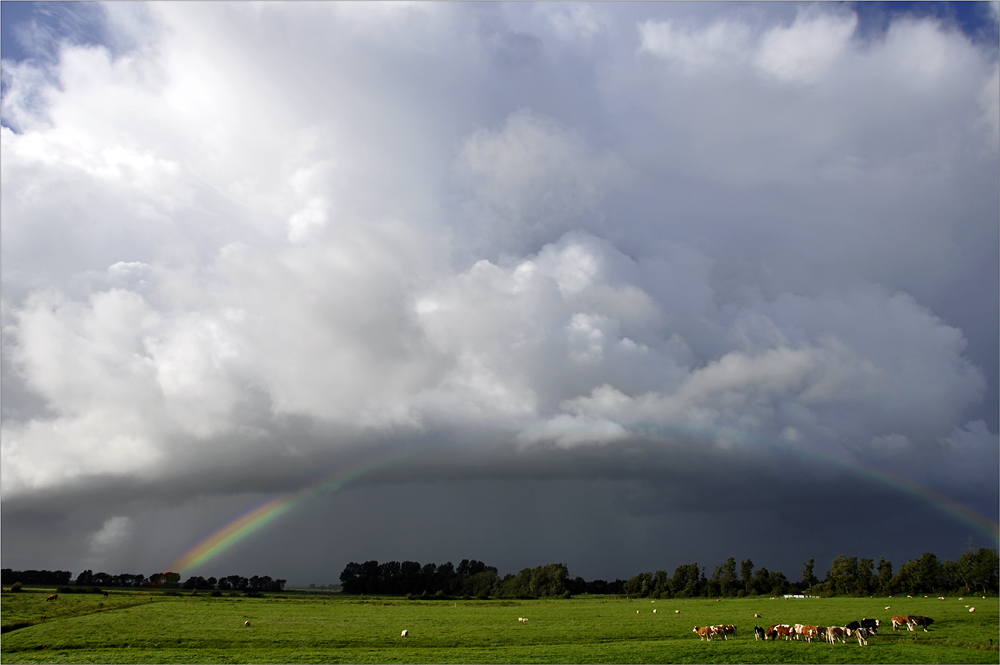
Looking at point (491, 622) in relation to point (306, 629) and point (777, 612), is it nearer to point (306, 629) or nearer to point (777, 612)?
point (306, 629)

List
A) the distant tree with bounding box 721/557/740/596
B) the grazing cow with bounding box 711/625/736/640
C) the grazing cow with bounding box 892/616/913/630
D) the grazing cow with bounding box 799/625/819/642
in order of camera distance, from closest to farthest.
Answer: the grazing cow with bounding box 799/625/819/642 → the grazing cow with bounding box 711/625/736/640 → the grazing cow with bounding box 892/616/913/630 → the distant tree with bounding box 721/557/740/596

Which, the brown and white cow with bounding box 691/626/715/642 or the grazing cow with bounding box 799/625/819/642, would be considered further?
the brown and white cow with bounding box 691/626/715/642

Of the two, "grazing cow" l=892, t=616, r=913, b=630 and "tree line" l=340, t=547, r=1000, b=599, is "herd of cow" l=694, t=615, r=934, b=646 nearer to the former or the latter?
"grazing cow" l=892, t=616, r=913, b=630

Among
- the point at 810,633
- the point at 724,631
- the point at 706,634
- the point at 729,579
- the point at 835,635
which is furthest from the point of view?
the point at 729,579

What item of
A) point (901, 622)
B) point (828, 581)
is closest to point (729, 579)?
point (828, 581)

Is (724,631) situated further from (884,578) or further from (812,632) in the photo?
(884,578)

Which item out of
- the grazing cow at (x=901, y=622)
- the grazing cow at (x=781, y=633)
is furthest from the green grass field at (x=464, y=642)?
the grazing cow at (x=901, y=622)

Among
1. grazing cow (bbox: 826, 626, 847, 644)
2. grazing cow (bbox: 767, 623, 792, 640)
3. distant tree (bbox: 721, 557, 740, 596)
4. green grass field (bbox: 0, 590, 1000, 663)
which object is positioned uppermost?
grazing cow (bbox: 826, 626, 847, 644)

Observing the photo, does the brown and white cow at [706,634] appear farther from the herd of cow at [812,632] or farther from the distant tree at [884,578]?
the distant tree at [884,578]

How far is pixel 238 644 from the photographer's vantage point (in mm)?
45312

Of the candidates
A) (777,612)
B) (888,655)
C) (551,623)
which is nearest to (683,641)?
(888,655)

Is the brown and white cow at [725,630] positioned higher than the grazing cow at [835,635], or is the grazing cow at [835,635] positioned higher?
the grazing cow at [835,635]

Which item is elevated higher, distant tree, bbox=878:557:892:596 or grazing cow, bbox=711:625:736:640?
grazing cow, bbox=711:625:736:640

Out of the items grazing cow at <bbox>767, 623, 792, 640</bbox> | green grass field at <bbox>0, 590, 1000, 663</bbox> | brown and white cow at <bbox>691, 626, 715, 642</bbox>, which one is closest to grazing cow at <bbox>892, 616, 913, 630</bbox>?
green grass field at <bbox>0, 590, 1000, 663</bbox>
